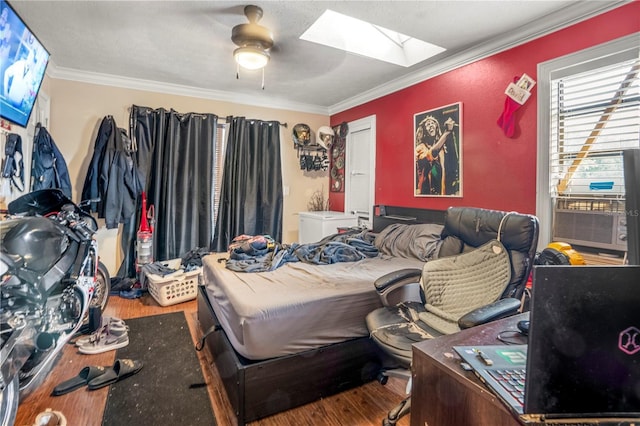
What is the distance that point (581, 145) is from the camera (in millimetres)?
2143

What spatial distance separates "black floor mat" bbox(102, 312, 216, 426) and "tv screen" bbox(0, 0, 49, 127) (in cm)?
177

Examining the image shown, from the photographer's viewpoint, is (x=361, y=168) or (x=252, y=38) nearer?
(x=252, y=38)

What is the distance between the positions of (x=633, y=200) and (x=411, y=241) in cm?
216

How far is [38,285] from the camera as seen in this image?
168 cm

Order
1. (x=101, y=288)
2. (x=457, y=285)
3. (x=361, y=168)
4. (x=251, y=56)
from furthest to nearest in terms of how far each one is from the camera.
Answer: (x=361, y=168) < (x=101, y=288) < (x=251, y=56) < (x=457, y=285)

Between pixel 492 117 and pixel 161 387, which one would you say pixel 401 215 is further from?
pixel 161 387

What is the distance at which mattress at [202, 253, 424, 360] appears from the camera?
1596mm

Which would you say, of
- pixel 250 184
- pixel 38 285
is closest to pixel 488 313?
pixel 38 285

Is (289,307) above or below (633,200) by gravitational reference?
below

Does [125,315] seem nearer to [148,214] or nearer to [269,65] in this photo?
[148,214]

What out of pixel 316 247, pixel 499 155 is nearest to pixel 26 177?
pixel 316 247

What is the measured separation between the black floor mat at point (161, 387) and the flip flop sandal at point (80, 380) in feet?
0.47

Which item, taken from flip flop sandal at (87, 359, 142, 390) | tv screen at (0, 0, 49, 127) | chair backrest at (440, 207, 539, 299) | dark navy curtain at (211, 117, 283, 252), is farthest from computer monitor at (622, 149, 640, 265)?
dark navy curtain at (211, 117, 283, 252)

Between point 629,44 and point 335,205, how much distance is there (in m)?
3.43
